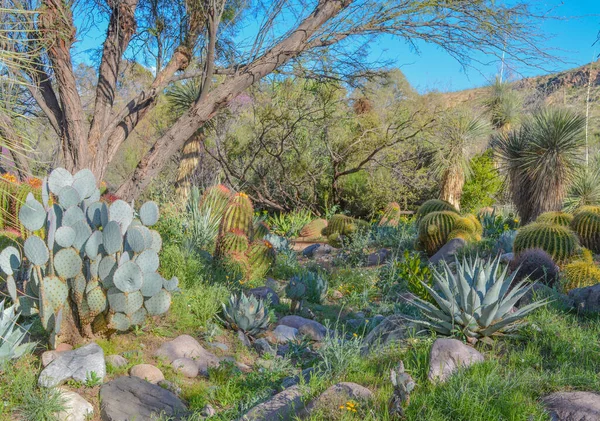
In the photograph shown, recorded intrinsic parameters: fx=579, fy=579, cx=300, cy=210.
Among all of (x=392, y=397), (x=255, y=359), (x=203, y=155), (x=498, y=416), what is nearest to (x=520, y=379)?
(x=498, y=416)

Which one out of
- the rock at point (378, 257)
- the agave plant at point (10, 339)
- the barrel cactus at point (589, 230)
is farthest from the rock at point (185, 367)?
the barrel cactus at point (589, 230)

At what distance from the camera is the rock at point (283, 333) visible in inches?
221

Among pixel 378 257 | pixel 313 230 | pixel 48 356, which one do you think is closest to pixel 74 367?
pixel 48 356

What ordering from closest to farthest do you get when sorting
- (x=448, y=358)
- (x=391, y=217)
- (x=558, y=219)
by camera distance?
1. (x=448, y=358)
2. (x=558, y=219)
3. (x=391, y=217)

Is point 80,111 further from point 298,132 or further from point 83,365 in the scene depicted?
point 298,132

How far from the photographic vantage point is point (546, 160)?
10.2 meters

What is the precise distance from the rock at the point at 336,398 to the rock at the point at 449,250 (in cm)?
537

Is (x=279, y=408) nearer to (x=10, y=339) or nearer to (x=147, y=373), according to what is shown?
(x=147, y=373)

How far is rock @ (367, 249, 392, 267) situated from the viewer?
9555 mm

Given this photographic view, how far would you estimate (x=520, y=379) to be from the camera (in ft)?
11.4

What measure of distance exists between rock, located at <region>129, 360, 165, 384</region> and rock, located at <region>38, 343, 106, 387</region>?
26 cm

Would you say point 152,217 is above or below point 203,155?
below

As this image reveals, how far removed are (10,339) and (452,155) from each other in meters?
12.9

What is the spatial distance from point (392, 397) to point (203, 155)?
12.8 metres
